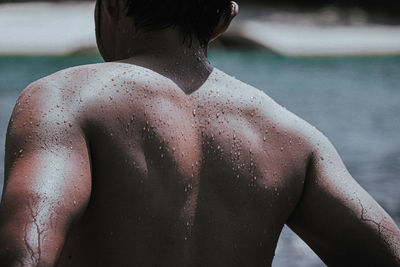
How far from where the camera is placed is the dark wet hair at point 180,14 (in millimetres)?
1361

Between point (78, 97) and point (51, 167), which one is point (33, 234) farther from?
point (78, 97)

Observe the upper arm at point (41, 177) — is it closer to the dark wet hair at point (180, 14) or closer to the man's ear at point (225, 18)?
the dark wet hair at point (180, 14)

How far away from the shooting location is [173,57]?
4.61ft

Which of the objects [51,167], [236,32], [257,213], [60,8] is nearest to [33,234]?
[51,167]

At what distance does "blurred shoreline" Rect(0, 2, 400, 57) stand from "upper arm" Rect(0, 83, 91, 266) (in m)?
19.3

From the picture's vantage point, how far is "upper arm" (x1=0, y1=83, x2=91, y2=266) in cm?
109

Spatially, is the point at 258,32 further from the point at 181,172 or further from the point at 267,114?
the point at 181,172

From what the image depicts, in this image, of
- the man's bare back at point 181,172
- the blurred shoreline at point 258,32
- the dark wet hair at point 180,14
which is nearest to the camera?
the man's bare back at point 181,172

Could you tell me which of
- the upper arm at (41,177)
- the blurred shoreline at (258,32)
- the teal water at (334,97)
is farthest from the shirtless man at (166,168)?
the blurred shoreline at (258,32)

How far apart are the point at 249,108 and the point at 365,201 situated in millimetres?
294

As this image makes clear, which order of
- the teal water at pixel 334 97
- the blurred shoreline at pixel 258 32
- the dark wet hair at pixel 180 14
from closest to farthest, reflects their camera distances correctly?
1. the dark wet hair at pixel 180 14
2. the teal water at pixel 334 97
3. the blurred shoreline at pixel 258 32

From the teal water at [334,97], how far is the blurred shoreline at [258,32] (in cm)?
55

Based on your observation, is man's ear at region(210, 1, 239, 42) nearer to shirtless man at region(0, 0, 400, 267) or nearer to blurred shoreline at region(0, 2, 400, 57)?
shirtless man at region(0, 0, 400, 267)

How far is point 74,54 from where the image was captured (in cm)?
2017
